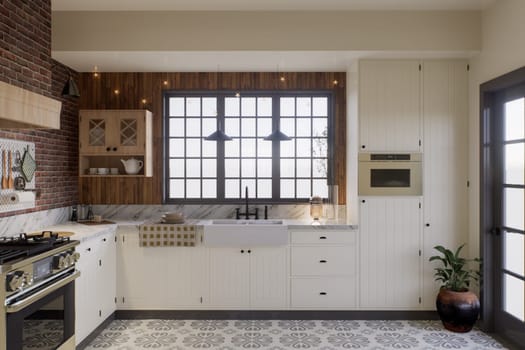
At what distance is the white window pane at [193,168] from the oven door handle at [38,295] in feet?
6.44

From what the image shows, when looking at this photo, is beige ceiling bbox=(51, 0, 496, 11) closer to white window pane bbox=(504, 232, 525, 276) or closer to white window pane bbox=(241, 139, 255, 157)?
white window pane bbox=(241, 139, 255, 157)

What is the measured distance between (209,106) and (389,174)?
2149mm

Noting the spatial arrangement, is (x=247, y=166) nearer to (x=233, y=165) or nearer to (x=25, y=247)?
(x=233, y=165)

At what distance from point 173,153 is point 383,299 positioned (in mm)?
2785

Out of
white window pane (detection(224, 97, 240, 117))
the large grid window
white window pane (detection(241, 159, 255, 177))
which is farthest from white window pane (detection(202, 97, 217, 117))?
white window pane (detection(241, 159, 255, 177))

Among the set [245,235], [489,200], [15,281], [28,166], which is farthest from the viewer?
[245,235]

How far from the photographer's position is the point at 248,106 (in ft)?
15.4

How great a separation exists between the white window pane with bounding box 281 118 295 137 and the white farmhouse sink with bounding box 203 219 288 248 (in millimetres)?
1213

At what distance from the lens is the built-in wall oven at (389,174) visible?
4.02m

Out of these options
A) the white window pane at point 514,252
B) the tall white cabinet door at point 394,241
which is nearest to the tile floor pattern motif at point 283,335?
the tall white cabinet door at point 394,241

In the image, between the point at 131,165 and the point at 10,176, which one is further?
the point at 131,165

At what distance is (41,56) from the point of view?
10.0ft

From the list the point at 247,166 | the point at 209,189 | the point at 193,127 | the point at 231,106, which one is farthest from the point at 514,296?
the point at 193,127

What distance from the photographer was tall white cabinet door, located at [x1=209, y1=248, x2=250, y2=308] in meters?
4.05
